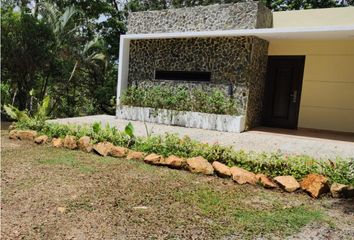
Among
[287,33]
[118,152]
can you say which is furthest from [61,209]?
[287,33]

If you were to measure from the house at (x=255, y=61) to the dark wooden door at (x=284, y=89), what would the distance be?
3 cm

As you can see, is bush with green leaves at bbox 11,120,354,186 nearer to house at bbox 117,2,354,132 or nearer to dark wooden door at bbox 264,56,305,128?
house at bbox 117,2,354,132

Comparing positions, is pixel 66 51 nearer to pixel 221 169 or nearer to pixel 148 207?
pixel 221 169

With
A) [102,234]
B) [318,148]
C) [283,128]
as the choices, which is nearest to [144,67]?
[283,128]

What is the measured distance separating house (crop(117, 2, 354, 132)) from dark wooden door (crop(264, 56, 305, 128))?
0.03m

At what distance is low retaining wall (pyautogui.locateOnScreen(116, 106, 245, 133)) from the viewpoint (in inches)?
438

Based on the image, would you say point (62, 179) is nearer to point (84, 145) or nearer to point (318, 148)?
point (84, 145)

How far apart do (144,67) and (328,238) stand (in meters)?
10.3

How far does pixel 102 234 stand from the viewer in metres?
3.94

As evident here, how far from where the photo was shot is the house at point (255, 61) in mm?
11406

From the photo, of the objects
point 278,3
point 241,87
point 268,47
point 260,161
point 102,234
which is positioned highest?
point 278,3

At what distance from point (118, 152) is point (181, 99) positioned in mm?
4951

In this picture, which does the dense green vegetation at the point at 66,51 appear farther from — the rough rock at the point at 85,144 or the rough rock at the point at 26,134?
the rough rock at the point at 85,144

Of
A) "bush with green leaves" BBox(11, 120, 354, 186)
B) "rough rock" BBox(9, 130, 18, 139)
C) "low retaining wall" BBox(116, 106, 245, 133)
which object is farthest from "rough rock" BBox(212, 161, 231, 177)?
"rough rock" BBox(9, 130, 18, 139)
